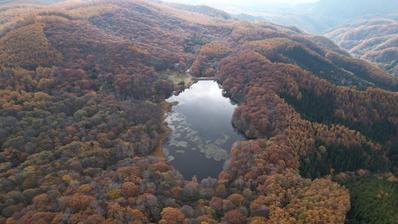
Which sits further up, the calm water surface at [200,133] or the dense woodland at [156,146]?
the dense woodland at [156,146]

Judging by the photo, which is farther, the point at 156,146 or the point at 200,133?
the point at 200,133

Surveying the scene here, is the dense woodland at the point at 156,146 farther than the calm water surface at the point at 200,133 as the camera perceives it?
No

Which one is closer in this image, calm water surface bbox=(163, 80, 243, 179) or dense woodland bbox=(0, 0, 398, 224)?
dense woodland bbox=(0, 0, 398, 224)

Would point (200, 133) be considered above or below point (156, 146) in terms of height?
above

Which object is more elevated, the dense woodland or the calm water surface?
the dense woodland

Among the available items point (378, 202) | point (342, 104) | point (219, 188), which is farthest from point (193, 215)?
point (342, 104)
